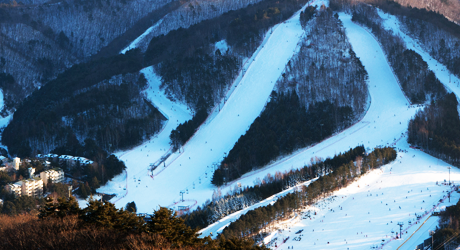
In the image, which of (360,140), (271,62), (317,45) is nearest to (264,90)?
(271,62)

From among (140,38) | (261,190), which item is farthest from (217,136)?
(140,38)

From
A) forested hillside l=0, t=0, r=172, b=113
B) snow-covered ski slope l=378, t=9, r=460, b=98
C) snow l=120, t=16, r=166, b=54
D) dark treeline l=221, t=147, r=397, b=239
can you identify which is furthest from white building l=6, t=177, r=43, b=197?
snow l=120, t=16, r=166, b=54

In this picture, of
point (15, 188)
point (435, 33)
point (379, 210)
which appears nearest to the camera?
point (379, 210)

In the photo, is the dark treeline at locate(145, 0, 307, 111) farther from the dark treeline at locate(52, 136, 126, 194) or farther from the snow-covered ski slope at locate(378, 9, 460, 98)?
the snow-covered ski slope at locate(378, 9, 460, 98)

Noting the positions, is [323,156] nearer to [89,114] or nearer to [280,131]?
[280,131]

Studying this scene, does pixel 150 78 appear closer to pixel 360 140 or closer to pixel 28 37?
pixel 360 140

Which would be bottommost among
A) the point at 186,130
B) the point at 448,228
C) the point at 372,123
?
the point at 448,228
